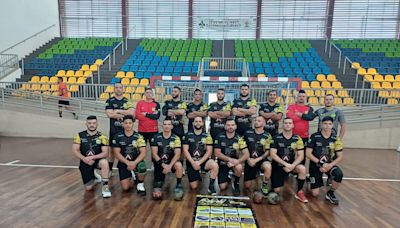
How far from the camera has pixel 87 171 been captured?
167 inches

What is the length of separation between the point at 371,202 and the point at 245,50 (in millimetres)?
11041

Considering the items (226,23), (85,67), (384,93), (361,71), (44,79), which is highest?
(226,23)

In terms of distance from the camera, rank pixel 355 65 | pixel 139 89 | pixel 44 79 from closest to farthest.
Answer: pixel 139 89 < pixel 44 79 < pixel 355 65

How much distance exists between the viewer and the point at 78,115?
848 cm

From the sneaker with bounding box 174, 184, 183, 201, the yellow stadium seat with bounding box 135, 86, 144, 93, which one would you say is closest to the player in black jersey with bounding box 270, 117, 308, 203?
the sneaker with bounding box 174, 184, 183, 201

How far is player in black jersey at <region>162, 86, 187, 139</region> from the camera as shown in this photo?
4.91 m

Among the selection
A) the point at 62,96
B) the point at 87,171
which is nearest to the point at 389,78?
the point at 87,171

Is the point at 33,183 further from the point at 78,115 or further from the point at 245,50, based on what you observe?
the point at 245,50

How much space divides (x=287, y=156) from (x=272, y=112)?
0.97 metres

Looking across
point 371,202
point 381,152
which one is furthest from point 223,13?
point 371,202

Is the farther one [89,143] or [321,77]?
[321,77]

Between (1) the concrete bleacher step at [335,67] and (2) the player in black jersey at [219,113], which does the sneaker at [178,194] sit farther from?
(1) the concrete bleacher step at [335,67]

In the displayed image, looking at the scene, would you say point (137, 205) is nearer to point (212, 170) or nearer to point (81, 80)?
point (212, 170)

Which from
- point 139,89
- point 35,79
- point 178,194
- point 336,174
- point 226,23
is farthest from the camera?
point 226,23
